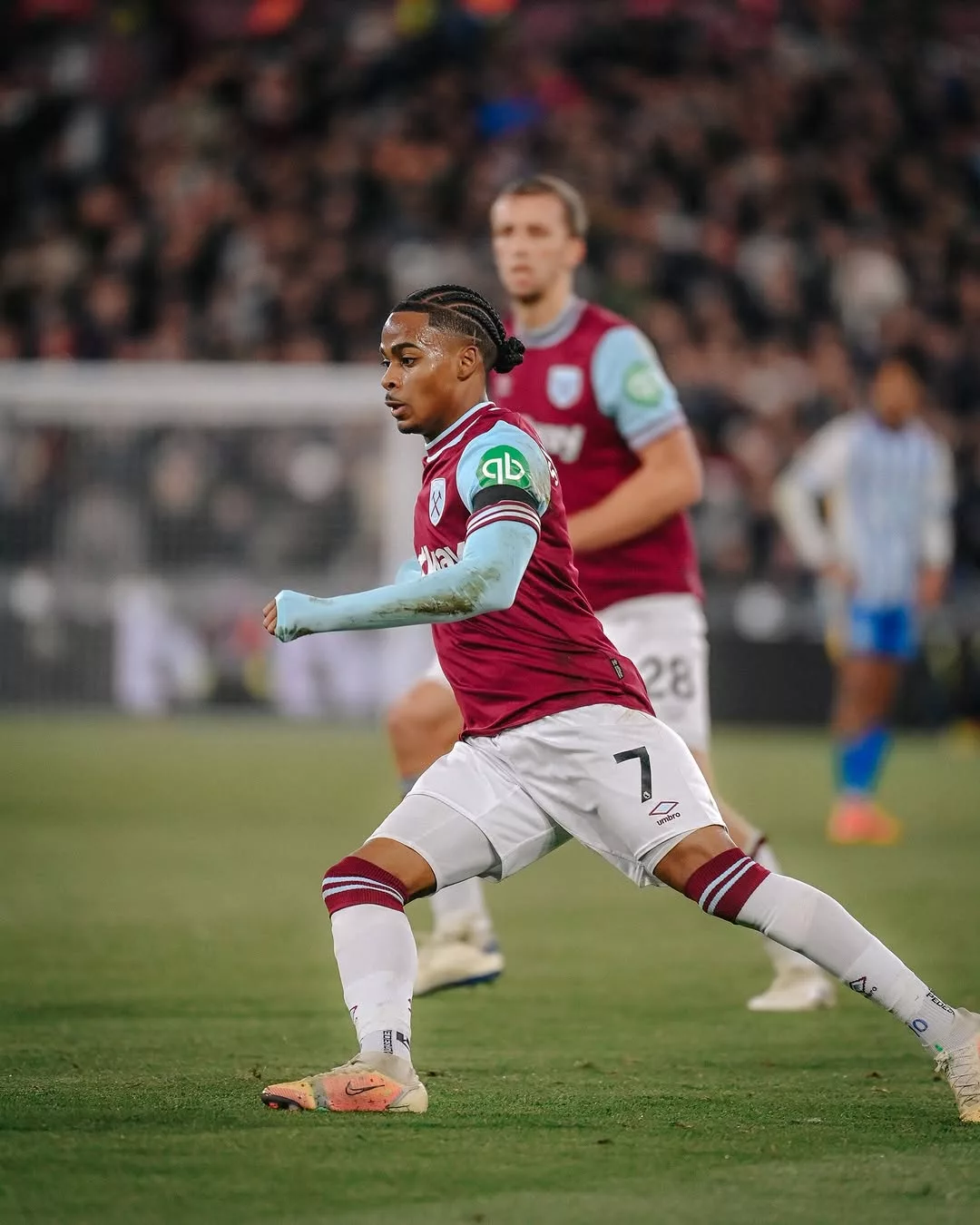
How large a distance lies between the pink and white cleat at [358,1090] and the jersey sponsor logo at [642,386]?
2.73 metres

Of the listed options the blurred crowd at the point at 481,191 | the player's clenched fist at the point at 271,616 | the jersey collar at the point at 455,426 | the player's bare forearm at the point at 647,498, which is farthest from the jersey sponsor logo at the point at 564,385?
→ the blurred crowd at the point at 481,191

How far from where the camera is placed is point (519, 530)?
4.54 m

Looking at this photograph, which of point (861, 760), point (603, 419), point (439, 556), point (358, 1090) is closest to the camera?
point (358, 1090)

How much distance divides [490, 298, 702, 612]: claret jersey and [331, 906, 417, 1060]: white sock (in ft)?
7.40

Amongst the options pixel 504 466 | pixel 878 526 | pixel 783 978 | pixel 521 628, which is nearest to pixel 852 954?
pixel 521 628

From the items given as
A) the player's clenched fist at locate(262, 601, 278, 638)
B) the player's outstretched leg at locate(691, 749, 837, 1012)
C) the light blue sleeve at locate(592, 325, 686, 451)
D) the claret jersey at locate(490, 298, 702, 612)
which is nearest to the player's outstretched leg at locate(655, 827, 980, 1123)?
the player's clenched fist at locate(262, 601, 278, 638)

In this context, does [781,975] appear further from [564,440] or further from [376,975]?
[376,975]

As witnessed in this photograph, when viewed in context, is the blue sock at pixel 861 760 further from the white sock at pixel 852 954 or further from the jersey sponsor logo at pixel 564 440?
the white sock at pixel 852 954

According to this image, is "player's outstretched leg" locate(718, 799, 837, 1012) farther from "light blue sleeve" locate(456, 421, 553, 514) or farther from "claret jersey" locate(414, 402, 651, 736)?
"light blue sleeve" locate(456, 421, 553, 514)

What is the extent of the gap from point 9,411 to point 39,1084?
1463cm

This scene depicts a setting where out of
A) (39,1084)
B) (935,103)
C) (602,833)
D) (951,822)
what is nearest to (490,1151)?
(602,833)

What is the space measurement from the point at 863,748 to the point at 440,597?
7648 mm

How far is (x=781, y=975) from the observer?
21.7 ft

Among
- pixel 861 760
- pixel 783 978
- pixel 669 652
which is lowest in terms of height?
pixel 783 978
